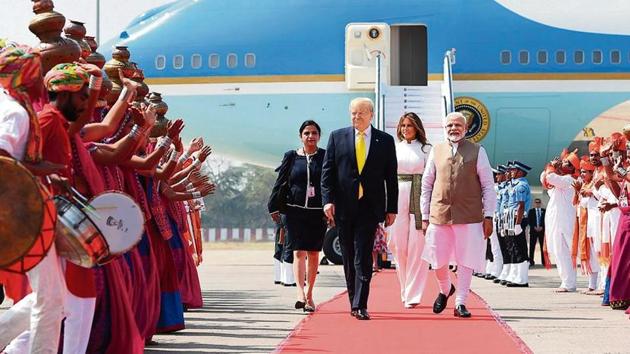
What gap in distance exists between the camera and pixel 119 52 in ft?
26.1

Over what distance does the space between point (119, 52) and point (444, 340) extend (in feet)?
8.84

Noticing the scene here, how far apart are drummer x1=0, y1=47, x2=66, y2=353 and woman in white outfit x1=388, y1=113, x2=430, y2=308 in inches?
215

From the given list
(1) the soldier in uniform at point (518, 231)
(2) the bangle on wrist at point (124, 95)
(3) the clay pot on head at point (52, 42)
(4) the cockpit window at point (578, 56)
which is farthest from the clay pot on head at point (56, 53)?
(4) the cockpit window at point (578, 56)

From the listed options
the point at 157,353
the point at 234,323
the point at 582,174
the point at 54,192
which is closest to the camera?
the point at 54,192

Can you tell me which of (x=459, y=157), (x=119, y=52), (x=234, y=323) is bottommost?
(x=234, y=323)

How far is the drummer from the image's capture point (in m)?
4.51

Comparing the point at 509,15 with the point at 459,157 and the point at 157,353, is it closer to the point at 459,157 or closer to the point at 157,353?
the point at 459,157

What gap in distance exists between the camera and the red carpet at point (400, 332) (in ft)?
23.3

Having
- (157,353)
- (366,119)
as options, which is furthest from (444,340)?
(366,119)

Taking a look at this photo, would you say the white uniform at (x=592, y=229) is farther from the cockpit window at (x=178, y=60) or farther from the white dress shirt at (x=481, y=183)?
the cockpit window at (x=178, y=60)

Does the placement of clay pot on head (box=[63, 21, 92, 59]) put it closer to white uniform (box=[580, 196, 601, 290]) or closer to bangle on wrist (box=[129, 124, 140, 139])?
bangle on wrist (box=[129, 124, 140, 139])

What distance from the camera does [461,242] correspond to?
918cm

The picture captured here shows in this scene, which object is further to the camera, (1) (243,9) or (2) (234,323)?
(1) (243,9)

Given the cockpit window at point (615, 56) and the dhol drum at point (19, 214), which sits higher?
the cockpit window at point (615, 56)
